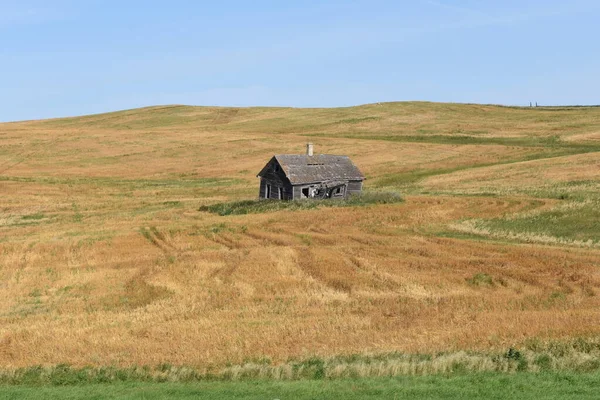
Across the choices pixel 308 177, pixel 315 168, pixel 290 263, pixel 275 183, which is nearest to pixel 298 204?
pixel 308 177

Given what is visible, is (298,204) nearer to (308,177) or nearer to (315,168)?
(308,177)

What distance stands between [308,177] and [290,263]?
21.2 m

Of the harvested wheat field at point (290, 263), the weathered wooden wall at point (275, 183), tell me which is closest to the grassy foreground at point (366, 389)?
the harvested wheat field at point (290, 263)

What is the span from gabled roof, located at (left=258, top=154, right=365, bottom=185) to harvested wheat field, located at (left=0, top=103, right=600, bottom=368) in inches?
212

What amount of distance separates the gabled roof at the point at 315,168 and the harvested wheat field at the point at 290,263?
5381mm

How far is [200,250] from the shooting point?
96.5ft

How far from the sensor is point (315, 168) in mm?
48094

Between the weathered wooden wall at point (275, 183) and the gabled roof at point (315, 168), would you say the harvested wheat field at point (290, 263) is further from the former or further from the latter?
the gabled roof at point (315, 168)

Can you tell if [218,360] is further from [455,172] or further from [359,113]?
[359,113]

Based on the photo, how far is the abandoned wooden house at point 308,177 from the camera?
1826 inches

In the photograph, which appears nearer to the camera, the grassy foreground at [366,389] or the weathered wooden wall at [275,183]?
the grassy foreground at [366,389]

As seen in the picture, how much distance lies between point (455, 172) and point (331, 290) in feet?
134

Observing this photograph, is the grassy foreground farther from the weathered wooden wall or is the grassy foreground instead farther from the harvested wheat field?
the weathered wooden wall

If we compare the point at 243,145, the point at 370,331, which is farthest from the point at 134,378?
the point at 243,145
